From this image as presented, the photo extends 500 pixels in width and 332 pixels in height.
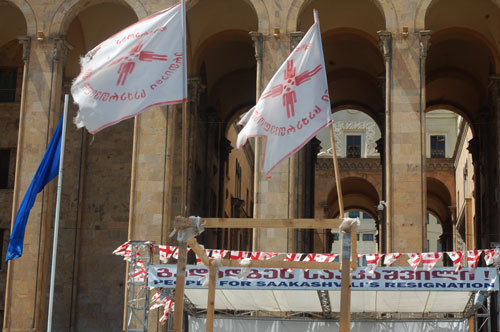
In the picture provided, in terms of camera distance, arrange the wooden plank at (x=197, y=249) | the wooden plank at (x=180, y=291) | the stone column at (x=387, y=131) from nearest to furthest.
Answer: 1. the wooden plank at (x=180, y=291)
2. the wooden plank at (x=197, y=249)
3. the stone column at (x=387, y=131)

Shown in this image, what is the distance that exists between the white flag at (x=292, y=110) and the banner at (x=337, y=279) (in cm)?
822

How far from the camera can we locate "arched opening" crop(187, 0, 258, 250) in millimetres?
40531

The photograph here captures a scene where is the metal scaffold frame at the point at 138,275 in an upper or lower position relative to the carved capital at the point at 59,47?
lower

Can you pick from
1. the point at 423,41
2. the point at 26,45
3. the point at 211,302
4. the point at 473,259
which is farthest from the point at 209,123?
the point at 211,302

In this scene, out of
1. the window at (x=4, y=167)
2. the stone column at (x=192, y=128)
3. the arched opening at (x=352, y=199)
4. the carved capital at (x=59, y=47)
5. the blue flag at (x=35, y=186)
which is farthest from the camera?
the arched opening at (x=352, y=199)

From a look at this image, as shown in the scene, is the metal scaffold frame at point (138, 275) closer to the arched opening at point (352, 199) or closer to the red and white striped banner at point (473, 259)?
the red and white striped banner at point (473, 259)

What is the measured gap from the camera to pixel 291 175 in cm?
3403

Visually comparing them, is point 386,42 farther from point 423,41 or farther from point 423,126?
point 423,126

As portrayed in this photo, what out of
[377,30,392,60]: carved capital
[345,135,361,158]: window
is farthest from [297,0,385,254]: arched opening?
[345,135,361,158]: window

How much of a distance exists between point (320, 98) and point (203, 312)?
43.2ft

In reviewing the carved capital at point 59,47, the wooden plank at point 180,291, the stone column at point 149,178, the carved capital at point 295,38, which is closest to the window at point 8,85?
the carved capital at point 59,47

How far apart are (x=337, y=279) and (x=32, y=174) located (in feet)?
46.9

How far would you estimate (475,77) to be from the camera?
4594 cm

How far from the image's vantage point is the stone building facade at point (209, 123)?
33.9 metres
